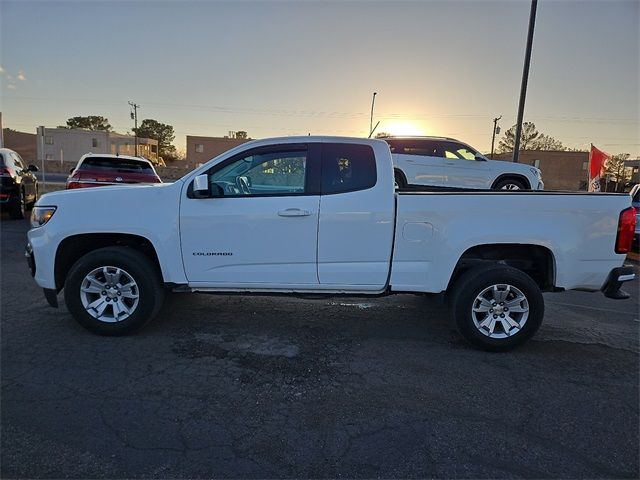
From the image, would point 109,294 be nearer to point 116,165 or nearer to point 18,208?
point 116,165

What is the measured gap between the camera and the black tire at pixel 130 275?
4.09 metres

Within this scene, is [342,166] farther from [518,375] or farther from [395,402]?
[518,375]

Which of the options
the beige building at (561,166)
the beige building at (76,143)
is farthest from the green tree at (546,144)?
the beige building at (76,143)

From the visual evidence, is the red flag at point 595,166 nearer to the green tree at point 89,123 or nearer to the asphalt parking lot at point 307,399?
the asphalt parking lot at point 307,399

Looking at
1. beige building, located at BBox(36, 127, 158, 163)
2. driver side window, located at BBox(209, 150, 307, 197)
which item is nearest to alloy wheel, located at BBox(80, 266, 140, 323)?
driver side window, located at BBox(209, 150, 307, 197)

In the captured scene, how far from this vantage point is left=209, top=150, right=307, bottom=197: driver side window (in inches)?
164

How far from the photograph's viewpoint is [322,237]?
4.07 metres

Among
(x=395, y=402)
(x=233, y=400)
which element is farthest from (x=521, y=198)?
(x=233, y=400)

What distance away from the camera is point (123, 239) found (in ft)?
14.0

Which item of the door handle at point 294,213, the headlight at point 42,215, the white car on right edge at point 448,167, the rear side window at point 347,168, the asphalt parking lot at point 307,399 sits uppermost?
the white car on right edge at point 448,167

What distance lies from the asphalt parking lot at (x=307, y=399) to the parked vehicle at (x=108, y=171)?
16.8ft

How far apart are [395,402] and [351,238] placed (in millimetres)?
1535

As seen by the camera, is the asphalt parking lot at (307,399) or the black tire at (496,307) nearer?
the asphalt parking lot at (307,399)

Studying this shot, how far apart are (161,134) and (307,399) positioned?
313ft
